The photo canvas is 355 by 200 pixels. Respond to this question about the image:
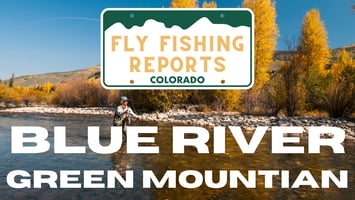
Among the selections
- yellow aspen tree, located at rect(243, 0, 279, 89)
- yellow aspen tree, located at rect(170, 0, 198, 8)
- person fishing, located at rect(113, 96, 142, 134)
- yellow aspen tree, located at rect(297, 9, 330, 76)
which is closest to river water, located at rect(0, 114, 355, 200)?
person fishing, located at rect(113, 96, 142, 134)

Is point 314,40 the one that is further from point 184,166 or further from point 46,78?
point 46,78

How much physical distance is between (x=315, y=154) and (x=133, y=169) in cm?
467

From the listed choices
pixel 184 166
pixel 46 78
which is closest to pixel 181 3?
pixel 184 166

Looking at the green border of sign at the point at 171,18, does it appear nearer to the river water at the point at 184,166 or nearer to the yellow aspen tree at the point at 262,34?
the river water at the point at 184,166

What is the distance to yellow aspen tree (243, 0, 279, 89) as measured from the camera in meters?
22.1

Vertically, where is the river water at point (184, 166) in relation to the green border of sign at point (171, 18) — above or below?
below

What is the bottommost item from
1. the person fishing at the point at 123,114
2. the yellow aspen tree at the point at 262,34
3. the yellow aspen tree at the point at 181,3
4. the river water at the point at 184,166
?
the river water at the point at 184,166

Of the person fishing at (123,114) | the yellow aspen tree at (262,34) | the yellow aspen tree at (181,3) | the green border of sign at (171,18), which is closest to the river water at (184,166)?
the person fishing at (123,114)

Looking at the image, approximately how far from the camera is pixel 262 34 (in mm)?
22141

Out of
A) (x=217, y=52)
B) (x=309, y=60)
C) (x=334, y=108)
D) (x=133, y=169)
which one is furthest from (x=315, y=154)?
(x=309, y=60)

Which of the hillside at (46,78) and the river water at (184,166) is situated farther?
the hillside at (46,78)

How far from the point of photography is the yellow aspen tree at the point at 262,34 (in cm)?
2212

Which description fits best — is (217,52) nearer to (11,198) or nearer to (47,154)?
(11,198)

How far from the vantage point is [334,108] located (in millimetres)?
15180
